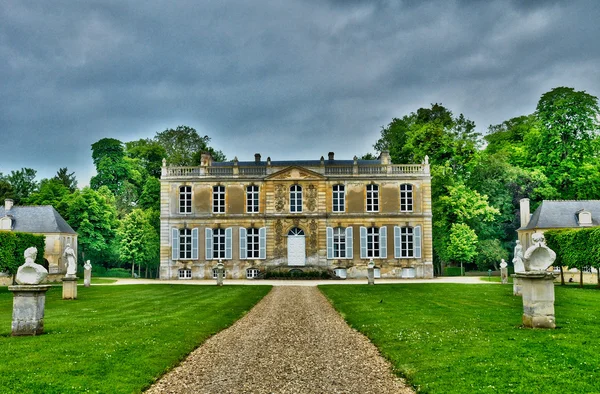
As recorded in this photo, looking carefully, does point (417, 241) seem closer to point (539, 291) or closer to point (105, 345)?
point (539, 291)

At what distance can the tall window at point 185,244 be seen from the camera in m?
41.8

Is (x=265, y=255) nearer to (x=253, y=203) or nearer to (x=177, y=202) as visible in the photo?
(x=253, y=203)

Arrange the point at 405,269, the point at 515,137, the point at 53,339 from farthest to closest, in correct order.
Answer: the point at 515,137 → the point at 405,269 → the point at 53,339

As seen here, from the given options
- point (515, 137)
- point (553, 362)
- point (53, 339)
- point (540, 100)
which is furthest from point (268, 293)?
point (515, 137)

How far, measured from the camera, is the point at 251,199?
137 ft

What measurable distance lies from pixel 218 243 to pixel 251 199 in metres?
4.07

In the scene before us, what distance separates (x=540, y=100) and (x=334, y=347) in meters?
39.3

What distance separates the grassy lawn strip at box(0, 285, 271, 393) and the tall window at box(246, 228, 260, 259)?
73.1 feet

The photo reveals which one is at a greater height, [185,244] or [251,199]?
[251,199]

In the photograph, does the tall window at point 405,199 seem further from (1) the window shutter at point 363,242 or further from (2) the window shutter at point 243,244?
(2) the window shutter at point 243,244

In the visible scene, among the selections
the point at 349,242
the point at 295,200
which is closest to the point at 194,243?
the point at 295,200

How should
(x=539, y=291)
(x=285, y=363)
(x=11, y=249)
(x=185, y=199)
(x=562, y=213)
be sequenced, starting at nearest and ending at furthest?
(x=285, y=363), (x=539, y=291), (x=11, y=249), (x=562, y=213), (x=185, y=199)

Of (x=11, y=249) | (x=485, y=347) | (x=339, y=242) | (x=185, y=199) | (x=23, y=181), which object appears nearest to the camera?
(x=485, y=347)

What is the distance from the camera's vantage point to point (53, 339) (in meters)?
11.2
